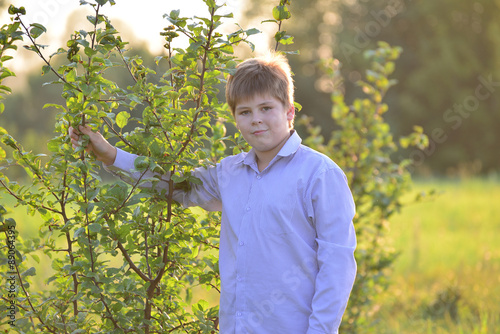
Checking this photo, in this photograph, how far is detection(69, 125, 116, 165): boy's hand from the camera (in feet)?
6.50

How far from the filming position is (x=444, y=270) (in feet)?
21.4

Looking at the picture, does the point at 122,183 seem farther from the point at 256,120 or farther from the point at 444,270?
the point at 444,270

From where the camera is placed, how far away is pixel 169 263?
227cm

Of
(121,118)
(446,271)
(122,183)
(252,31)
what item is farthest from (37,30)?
(446,271)

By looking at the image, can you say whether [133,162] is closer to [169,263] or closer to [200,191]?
[200,191]

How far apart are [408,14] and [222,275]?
2424 centimetres

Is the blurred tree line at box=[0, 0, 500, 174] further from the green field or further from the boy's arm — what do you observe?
the boy's arm

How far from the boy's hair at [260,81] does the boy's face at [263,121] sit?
2 cm

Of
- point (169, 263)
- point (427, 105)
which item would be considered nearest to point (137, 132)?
point (169, 263)

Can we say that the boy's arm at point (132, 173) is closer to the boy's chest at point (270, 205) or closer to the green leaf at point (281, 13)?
the boy's chest at point (270, 205)

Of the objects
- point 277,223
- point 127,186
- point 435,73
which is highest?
point 435,73

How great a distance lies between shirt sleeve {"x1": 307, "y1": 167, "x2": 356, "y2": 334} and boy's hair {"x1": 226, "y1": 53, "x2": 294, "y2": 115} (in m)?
0.35

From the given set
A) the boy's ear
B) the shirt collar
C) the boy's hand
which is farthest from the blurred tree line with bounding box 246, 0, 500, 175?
the boy's hand

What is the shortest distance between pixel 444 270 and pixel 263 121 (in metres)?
5.11
